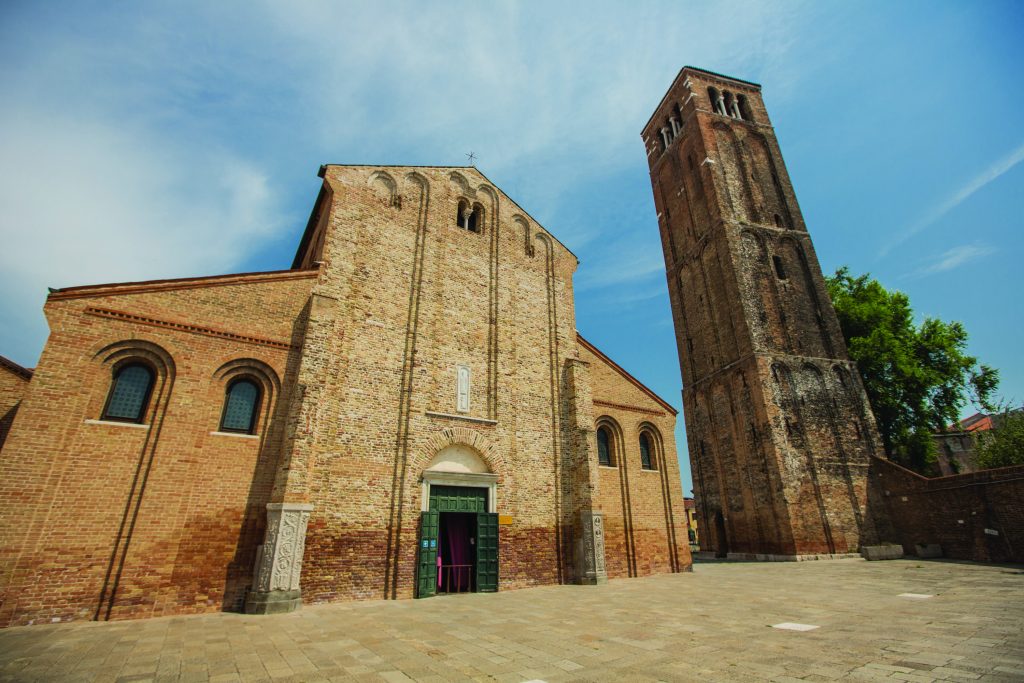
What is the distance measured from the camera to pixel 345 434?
10.9 meters

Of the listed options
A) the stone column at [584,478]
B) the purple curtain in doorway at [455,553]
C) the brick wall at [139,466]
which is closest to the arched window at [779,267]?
the stone column at [584,478]

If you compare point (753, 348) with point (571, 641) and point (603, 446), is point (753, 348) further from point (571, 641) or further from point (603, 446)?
point (571, 641)

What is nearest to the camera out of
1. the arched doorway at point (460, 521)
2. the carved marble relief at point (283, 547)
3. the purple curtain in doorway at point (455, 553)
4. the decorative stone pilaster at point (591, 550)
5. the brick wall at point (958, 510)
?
the carved marble relief at point (283, 547)

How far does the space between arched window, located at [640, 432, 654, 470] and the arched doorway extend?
20.2 ft

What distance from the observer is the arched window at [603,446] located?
15.3m

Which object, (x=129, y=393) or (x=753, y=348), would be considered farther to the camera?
(x=753, y=348)

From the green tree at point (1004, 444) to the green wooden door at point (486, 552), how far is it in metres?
22.2

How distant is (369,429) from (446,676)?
7073mm

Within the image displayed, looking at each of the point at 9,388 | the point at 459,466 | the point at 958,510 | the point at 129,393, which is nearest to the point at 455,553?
the point at 459,466

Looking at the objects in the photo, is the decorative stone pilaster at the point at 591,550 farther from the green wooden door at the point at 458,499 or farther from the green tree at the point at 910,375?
the green tree at the point at 910,375

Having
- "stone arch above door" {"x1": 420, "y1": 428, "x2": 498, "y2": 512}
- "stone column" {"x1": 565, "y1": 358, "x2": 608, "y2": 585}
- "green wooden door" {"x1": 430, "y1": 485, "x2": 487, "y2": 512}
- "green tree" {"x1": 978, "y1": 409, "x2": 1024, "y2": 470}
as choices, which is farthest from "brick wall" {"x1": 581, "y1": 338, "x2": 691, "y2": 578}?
"green tree" {"x1": 978, "y1": 409, "x2": 1024, "y2": 470}

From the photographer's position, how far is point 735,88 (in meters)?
31.5

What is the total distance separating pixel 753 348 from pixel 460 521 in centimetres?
1677

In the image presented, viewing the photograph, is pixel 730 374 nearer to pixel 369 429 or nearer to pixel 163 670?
pixel 369 429
